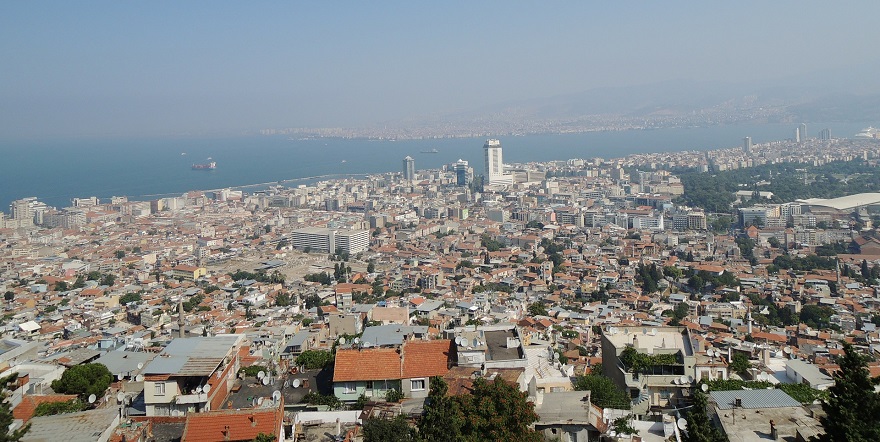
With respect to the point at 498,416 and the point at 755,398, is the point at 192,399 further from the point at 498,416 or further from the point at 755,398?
the point at 755,398

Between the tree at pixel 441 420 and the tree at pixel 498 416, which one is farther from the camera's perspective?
the tree at pixel 498 416

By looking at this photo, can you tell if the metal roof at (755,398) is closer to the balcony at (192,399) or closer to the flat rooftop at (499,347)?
the flat rooftop at (499,347)

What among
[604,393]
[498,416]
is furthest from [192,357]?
[604,393]

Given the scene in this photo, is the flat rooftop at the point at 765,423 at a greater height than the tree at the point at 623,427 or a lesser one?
greater

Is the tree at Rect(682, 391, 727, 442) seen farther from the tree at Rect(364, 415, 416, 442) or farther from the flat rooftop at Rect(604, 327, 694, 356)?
the flat rooftop at Rect(604, 327, 694, 356)

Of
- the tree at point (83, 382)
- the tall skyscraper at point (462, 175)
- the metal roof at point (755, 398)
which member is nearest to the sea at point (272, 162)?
the tall skyscraper at point (462, 175)

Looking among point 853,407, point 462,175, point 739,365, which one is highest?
point 853,407

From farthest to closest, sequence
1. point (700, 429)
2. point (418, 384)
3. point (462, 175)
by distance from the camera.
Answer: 1. point (462, 175)
2. point (418, 384)
3. point (700, 429)
